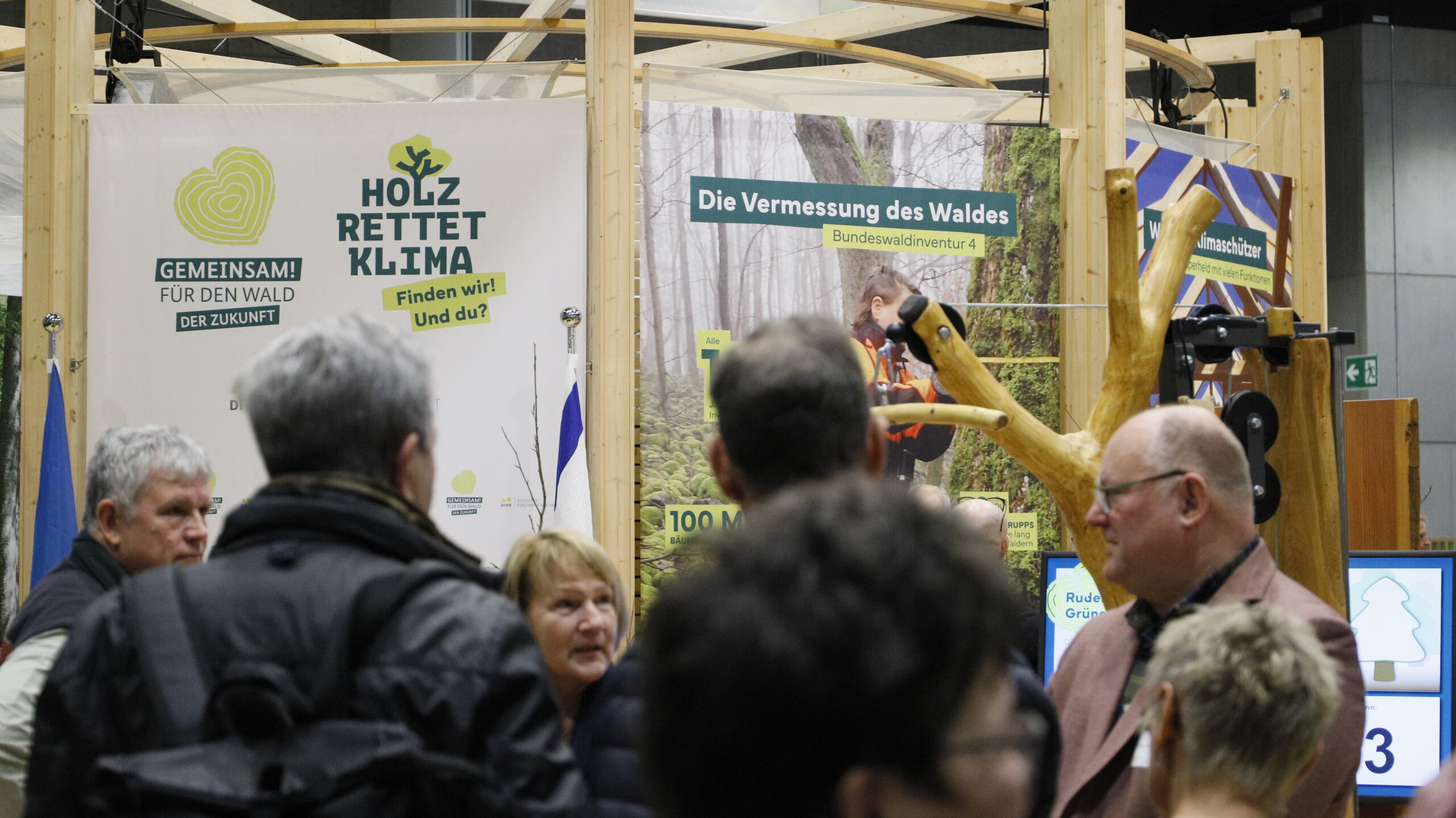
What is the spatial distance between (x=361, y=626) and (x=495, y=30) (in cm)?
639

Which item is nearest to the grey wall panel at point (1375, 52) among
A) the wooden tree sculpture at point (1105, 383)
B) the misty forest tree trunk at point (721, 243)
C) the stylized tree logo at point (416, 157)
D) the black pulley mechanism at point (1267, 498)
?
the misty forest tree trunk at point (721, 243)

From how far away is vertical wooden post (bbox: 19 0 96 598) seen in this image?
5336 millimetres

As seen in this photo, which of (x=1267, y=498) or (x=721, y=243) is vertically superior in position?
(x=721, y=243)

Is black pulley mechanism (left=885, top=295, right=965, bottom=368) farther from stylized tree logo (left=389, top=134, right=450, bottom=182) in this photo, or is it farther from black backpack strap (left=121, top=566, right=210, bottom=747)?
stylized tree logo (left=389, top=134, right=450, bottom=182)

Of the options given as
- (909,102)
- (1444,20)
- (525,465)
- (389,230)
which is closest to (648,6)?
(909,102)

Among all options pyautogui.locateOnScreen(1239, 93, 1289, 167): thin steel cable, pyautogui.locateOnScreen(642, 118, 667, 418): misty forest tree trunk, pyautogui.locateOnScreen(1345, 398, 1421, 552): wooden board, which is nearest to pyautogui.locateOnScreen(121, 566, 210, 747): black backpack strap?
pyautogui.locateOnScreen(642, 118, 667, 418): misty forest tree trunk

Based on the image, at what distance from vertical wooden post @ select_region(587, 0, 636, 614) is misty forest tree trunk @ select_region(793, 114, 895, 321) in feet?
2.76

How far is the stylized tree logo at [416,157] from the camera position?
17.9 feet

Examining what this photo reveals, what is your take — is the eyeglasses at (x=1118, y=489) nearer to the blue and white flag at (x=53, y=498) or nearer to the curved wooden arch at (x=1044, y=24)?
the blue and white flag at (x=53, y=498)

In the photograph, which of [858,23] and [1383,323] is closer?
[858,23]

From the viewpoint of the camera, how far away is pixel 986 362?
19.4 feet

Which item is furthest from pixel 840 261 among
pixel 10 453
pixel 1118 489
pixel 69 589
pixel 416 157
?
pixel 10 453

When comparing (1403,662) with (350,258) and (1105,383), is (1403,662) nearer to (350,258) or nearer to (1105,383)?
(1105,383)

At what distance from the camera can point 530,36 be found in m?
7.04
